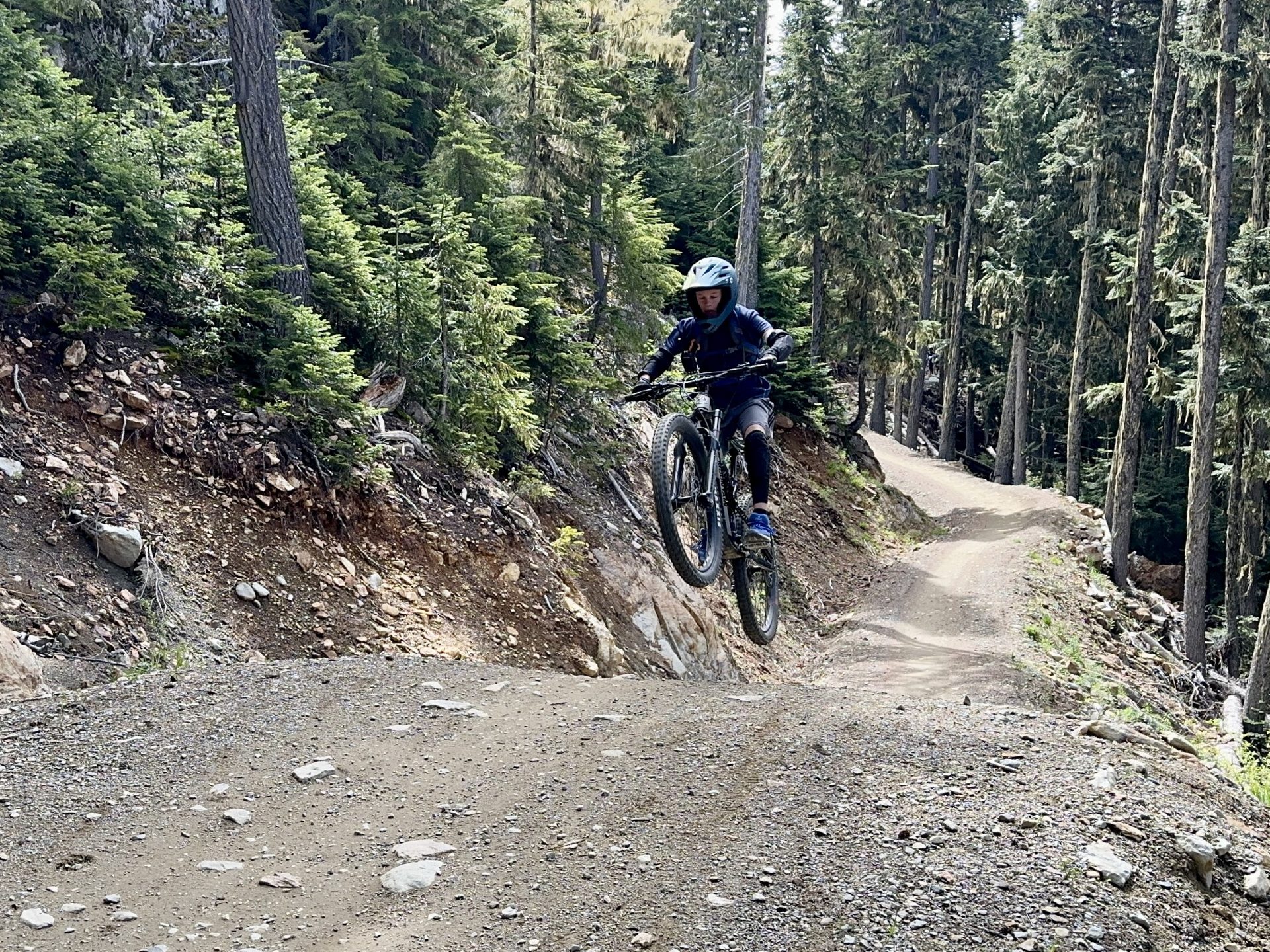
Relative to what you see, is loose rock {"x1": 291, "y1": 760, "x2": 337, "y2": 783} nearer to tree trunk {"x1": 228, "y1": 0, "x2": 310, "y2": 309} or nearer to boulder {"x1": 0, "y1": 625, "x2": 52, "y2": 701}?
boulder {"x1": 0, "y1": 625, "x2": 52, "y2": 701}

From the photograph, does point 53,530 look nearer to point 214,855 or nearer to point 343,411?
point 343,411

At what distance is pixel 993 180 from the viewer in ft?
119

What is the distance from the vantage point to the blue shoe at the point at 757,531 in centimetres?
853

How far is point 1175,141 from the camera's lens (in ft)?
76.1

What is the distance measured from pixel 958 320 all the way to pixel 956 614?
77.7 ft

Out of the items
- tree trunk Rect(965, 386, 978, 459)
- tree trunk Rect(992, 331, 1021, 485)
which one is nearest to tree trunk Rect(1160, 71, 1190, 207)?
tree trunk Rect(992, 331, 1021, 485)

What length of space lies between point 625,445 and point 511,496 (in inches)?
152

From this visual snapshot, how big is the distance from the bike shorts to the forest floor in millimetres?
2192

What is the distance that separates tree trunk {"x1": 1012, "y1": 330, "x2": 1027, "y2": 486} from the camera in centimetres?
3412

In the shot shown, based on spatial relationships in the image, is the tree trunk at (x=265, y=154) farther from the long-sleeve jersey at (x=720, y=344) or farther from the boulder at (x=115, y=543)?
the long-sleeve jersey at (x=720, y=344)

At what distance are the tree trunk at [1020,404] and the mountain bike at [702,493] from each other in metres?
27.9

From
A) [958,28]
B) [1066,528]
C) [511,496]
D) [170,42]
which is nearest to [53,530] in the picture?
[511,496]

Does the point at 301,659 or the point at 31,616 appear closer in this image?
the point at 31,616

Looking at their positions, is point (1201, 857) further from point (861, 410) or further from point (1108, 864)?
point (861, 410)
